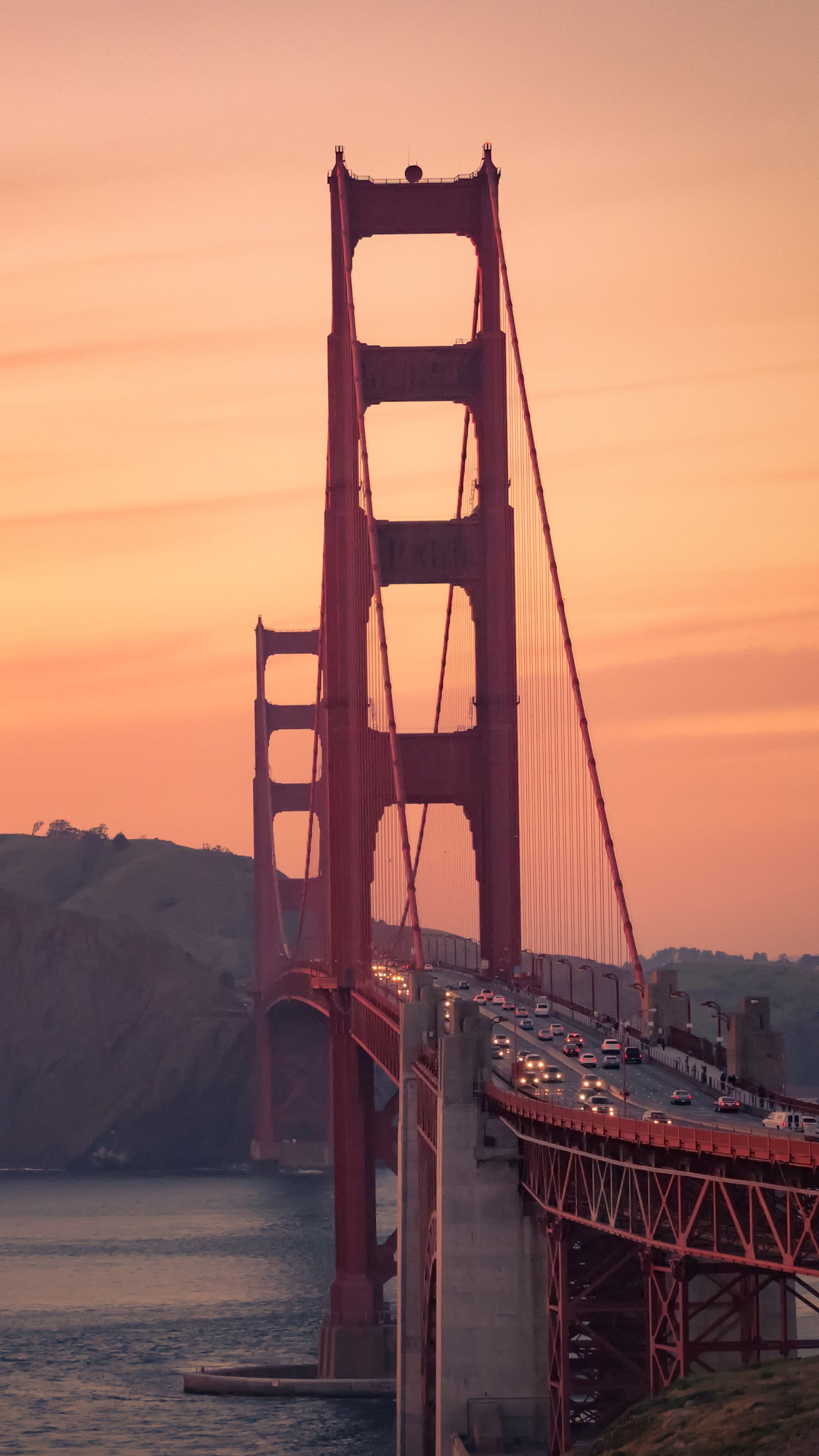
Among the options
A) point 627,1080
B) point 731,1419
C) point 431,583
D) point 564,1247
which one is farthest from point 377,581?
point 731,1419

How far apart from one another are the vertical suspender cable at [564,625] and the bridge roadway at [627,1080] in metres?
2.78

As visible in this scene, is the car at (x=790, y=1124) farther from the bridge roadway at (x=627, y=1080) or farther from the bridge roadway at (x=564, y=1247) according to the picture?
the bridge roadway at (x=564, y=1247)

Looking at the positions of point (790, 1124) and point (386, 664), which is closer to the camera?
point (790, 1124)

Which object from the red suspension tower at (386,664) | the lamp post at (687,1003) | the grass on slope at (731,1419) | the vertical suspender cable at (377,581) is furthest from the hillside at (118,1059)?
the grass on slope at (731,1419)

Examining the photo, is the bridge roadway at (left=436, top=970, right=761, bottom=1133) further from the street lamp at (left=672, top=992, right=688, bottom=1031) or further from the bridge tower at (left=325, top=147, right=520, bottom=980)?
the bridge tower at (left=325, top=147, right=520, bottom=980)

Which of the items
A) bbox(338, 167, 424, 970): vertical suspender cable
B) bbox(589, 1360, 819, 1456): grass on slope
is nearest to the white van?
bbox(589, 1360, 819, 1456): grass on slope

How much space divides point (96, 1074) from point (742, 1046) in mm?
142737

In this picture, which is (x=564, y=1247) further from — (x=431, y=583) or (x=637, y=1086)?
(x=431, y=583)

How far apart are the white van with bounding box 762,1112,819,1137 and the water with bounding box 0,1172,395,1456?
27899 millimetres

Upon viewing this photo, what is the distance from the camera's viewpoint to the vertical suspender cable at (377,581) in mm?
73438

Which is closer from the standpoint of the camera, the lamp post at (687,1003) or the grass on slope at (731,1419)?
the grass on slope at (731,1419)

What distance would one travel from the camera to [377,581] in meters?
78.2

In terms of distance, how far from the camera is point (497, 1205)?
49562 millimetres

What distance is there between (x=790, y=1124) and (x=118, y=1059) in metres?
156
